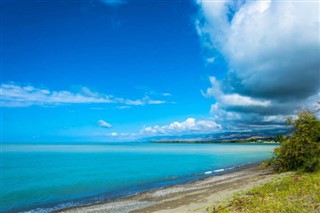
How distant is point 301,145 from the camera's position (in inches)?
1143

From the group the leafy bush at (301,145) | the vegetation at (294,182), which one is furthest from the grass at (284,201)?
the leafy bush at (301,145)

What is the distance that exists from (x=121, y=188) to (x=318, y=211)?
26643mm

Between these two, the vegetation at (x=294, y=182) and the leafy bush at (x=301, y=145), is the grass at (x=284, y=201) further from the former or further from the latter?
the leafy bush at (x=301, y=145)

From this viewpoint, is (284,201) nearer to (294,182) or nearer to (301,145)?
(294,182)

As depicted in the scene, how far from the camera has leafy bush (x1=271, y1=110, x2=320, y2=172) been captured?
2800 cm

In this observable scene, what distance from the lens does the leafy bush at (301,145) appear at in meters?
28.0

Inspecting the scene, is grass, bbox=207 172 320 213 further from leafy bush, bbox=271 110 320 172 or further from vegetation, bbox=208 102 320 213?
leafy bush, bbox=271 110 320 172

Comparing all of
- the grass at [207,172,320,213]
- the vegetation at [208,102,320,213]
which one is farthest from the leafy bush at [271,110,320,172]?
the grass at [207,172,320,213]

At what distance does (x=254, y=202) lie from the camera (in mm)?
15625

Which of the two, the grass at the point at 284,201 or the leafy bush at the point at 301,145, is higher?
the leafy bush at the point at 301,145

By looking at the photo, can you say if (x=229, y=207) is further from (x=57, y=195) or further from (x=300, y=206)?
(x=57, y=195)

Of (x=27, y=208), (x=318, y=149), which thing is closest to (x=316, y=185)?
(x=318, y=149)

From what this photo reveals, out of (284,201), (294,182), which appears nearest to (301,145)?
(294,182)

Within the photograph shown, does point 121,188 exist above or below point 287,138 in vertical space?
below
